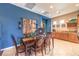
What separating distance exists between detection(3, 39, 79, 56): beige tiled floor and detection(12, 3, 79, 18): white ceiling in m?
0.63

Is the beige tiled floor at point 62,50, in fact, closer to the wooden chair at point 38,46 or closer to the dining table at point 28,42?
the wooden chair at point 38,46

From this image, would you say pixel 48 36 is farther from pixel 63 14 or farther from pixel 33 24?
pixel 63 14

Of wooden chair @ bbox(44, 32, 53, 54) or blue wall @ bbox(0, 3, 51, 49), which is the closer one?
blue wall @ bbox(0, 3, 51, 49)

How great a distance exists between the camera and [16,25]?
2.50m

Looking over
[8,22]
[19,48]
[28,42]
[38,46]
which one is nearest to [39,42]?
[38,46]

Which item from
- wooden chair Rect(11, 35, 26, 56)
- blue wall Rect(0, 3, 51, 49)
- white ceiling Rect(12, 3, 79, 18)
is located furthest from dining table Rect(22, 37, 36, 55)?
white ceiling Rect(12, 3, 79, 18)

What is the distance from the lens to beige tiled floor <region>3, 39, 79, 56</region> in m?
2.48

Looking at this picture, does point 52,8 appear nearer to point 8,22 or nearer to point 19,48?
point 8,22

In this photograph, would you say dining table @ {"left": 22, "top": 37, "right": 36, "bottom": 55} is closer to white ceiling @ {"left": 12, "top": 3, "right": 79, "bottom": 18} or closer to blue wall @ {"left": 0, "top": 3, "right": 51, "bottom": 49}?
blue wall @ {"left": 0, "top": 3, "right": 51, "bottom": 49}

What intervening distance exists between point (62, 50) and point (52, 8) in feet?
3.17

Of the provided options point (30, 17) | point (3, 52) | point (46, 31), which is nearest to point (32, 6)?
point (30, 17)

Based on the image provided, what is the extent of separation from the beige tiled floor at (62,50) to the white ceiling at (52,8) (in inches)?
24.9

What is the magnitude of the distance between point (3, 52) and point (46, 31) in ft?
3.46

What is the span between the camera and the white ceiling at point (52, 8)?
250cm
